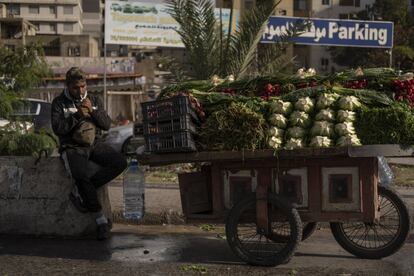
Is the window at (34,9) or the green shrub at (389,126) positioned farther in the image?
the window at (34,9)

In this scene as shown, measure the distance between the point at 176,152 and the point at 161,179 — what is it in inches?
253

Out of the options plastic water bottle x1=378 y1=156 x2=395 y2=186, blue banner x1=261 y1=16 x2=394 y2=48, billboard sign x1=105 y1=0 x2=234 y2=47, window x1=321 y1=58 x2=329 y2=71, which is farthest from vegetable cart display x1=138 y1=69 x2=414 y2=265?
window x1=321 y1=58 x2=329 y2=71

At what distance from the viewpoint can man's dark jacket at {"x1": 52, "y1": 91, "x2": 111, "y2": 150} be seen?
259 inches

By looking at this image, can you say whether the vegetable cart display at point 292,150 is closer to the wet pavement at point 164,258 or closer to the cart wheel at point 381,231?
the cart wheel at point 381,231

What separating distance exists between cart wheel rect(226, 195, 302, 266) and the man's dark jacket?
1782 millimetres

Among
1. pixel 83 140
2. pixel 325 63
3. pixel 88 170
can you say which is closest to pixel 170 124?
pixel 83 140

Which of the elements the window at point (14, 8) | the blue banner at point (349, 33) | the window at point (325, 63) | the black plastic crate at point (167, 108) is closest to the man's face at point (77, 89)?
the black plastic crate at point (167, 108)

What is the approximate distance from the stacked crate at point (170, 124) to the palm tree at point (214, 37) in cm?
516

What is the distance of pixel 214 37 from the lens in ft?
37.3

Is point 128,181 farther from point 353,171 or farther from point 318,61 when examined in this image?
point 318,61

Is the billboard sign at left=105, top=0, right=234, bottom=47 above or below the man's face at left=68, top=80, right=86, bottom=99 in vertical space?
above

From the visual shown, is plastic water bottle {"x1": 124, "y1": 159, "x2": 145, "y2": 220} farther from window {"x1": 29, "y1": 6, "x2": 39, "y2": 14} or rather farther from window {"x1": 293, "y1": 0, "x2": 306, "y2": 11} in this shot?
window {"x1": 29, "y1": 6, "x2": 39, "y2": 14}

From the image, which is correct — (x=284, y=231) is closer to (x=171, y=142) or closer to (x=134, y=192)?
(x=171, y=142)

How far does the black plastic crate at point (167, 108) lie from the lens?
18.6 feet
